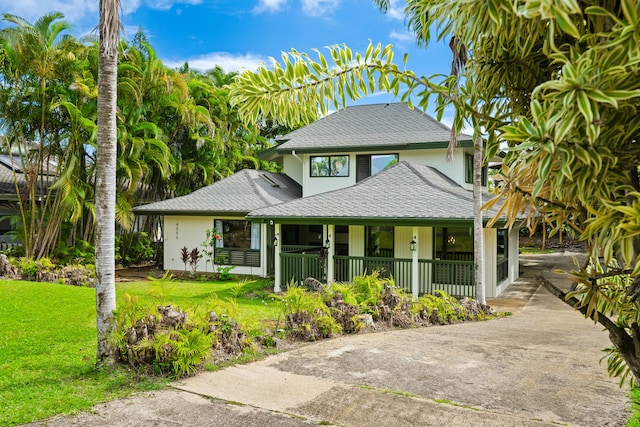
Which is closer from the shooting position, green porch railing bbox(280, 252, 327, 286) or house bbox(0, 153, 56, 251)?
green porch railing bbox(280, 252, 327, 286)

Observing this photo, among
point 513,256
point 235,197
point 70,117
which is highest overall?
point 70,117

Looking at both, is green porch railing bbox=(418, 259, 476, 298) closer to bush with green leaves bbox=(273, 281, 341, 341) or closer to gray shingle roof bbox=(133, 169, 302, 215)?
bush with green leaves bbox=(273, 281, 341, 341)

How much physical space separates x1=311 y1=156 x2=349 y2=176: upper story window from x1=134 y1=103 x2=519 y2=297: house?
0.14ft

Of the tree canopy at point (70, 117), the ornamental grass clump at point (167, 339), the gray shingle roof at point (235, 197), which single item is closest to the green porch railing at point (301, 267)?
the gray shingle roof at point (235, 197)

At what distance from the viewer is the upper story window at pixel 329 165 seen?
19.9 meters

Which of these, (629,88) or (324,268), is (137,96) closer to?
(324,268)

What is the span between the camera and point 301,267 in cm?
1559

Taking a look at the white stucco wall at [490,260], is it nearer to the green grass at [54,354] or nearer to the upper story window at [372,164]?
the upper story window at [372,164]

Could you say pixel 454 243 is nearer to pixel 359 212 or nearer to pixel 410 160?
pixel 359 212

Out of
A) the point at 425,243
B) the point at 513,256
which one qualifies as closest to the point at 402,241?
the point at 425,243

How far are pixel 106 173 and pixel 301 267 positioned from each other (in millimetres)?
9356

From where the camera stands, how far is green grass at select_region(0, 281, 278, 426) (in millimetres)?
5480

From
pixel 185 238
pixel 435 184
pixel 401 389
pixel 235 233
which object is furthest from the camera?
pixel 185 238

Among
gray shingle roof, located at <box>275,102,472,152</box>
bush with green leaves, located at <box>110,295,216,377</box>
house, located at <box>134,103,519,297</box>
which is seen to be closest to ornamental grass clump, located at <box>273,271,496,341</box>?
bush with green leaves, located at <box>110,295,216,377</box>
